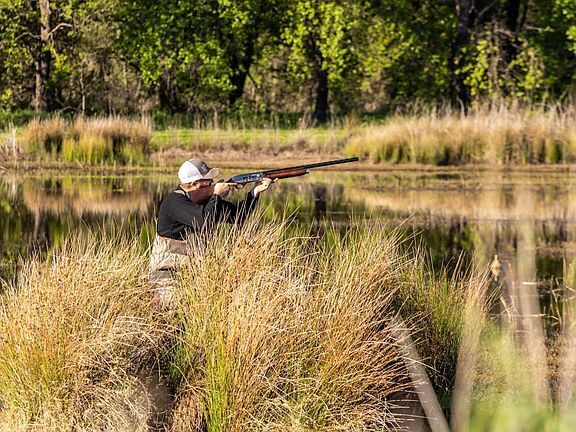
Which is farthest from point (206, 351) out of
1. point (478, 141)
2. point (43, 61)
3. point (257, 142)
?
point (43, 61)

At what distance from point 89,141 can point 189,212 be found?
60.4 ft

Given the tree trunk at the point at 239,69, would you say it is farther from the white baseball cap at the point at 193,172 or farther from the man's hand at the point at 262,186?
the white baseball cap at the point at 193,172

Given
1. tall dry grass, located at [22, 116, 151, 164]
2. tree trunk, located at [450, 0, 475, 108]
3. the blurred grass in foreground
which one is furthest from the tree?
the blurred grass in foreground

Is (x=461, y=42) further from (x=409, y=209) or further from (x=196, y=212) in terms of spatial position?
(x=196, y=212)

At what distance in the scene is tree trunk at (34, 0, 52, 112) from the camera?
33594 millimetres

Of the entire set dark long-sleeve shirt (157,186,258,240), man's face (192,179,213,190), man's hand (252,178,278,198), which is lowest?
dark long-sleeve shirt (157,186,258,240)

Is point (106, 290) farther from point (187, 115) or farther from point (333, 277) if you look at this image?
point (187, 115)

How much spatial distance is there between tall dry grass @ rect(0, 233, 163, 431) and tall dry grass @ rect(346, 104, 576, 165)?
19.8 meters

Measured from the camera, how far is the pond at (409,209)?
43.6 ft

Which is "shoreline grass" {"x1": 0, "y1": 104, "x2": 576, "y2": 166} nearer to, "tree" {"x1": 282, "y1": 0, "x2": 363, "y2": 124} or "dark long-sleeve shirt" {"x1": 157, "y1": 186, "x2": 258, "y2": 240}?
"tree" {"x1": 282, "y1": 0, "x2": 363, "y2": 124}

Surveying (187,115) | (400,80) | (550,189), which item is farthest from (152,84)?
(550,189)

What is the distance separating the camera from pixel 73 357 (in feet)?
20.2

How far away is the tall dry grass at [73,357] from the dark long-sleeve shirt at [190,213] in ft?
4.22

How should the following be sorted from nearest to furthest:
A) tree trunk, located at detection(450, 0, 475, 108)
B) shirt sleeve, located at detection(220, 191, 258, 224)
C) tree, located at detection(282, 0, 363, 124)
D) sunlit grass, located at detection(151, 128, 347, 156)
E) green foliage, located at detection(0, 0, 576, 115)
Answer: shirt sleeve, located at detection(220, 191, 258, 224)
sunlit grass, located at detection(151, 128, 347, 156)
tree, located at detection(282, 0, 363, 124)
green foliage, located at detection(0, 0, 576, 115)
tree trunk, located at detection(450, 0, 475, 108)
